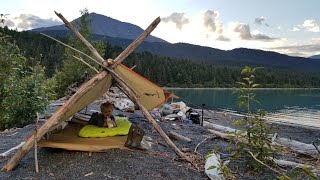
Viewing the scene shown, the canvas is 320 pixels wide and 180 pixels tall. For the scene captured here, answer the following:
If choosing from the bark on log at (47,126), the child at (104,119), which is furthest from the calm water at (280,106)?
the bark on log at (47,126)

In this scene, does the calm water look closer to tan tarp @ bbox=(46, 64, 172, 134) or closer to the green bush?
tan tarp @ bbox=(46, 64, 172, 134)

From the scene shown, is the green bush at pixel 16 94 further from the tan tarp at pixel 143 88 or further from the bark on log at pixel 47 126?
the bark on log at pixel 47 126

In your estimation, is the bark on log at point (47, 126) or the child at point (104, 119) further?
the child at point (104, 119)

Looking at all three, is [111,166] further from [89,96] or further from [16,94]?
[16,94]

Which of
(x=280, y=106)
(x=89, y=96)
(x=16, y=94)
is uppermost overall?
(x=89, y=96)

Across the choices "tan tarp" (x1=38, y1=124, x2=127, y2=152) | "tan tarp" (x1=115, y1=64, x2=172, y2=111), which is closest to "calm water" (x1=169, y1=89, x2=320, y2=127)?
"tan tarp" (x1=115, y1=64, x2=172, y2=111)

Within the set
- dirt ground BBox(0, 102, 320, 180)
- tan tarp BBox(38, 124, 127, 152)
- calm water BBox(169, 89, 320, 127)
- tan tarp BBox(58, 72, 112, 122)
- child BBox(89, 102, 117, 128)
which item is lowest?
calm water BBox(169, 89, 320, 127)

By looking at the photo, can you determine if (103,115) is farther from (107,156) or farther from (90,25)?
(90,25)

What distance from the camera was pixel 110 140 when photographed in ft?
33.9

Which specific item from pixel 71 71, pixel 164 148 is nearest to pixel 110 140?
pixel 164 148

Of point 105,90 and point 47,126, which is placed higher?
point 105,90

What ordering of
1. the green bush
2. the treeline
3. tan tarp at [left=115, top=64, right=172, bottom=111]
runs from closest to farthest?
tan tarp at [left=115, top=64, right=172, bottom=111]
the green bush
the treeline

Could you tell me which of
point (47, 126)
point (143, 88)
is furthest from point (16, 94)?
point (47, 126)

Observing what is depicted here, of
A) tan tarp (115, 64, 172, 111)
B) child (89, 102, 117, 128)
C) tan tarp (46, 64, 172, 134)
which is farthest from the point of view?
child (89, 102, 117, 128)
